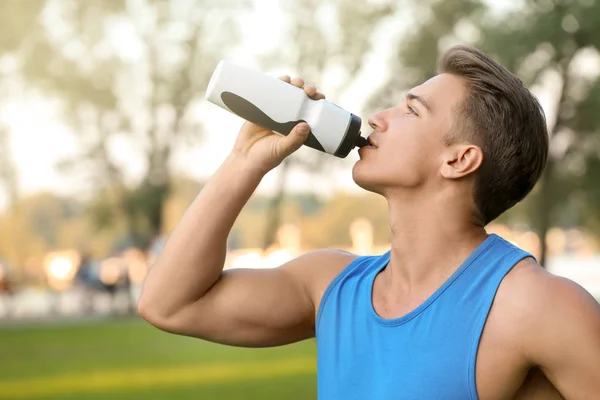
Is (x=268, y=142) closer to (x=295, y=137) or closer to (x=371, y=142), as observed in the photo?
(x=295, y=137)

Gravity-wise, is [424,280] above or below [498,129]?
below

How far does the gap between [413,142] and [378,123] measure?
0.08 meters

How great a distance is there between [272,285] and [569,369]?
24.6 inches

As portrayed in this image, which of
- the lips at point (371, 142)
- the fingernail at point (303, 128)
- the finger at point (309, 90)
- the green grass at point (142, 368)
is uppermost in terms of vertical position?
the finger at point (309, 90)

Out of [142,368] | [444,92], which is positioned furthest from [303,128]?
[142,368]

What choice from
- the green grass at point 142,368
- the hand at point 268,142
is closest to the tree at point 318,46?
the green grass at point 142,368

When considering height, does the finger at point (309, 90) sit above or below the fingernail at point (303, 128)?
above

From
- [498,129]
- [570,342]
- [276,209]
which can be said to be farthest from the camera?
[276,209]

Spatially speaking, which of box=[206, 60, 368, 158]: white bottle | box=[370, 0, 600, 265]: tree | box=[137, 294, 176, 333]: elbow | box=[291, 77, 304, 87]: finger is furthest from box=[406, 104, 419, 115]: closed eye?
box=[370, 0, 600, 265]: tree

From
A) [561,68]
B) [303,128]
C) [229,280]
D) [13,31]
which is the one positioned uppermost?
[13,31]

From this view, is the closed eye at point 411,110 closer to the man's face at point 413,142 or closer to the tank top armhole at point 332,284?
the man's face at point 413,142

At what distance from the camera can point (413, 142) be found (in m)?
1.73

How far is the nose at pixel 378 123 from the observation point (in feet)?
5.79

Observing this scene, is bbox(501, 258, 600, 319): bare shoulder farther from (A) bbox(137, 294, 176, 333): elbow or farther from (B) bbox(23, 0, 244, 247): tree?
(B) bbox(23, 0, 244, 247): tree
